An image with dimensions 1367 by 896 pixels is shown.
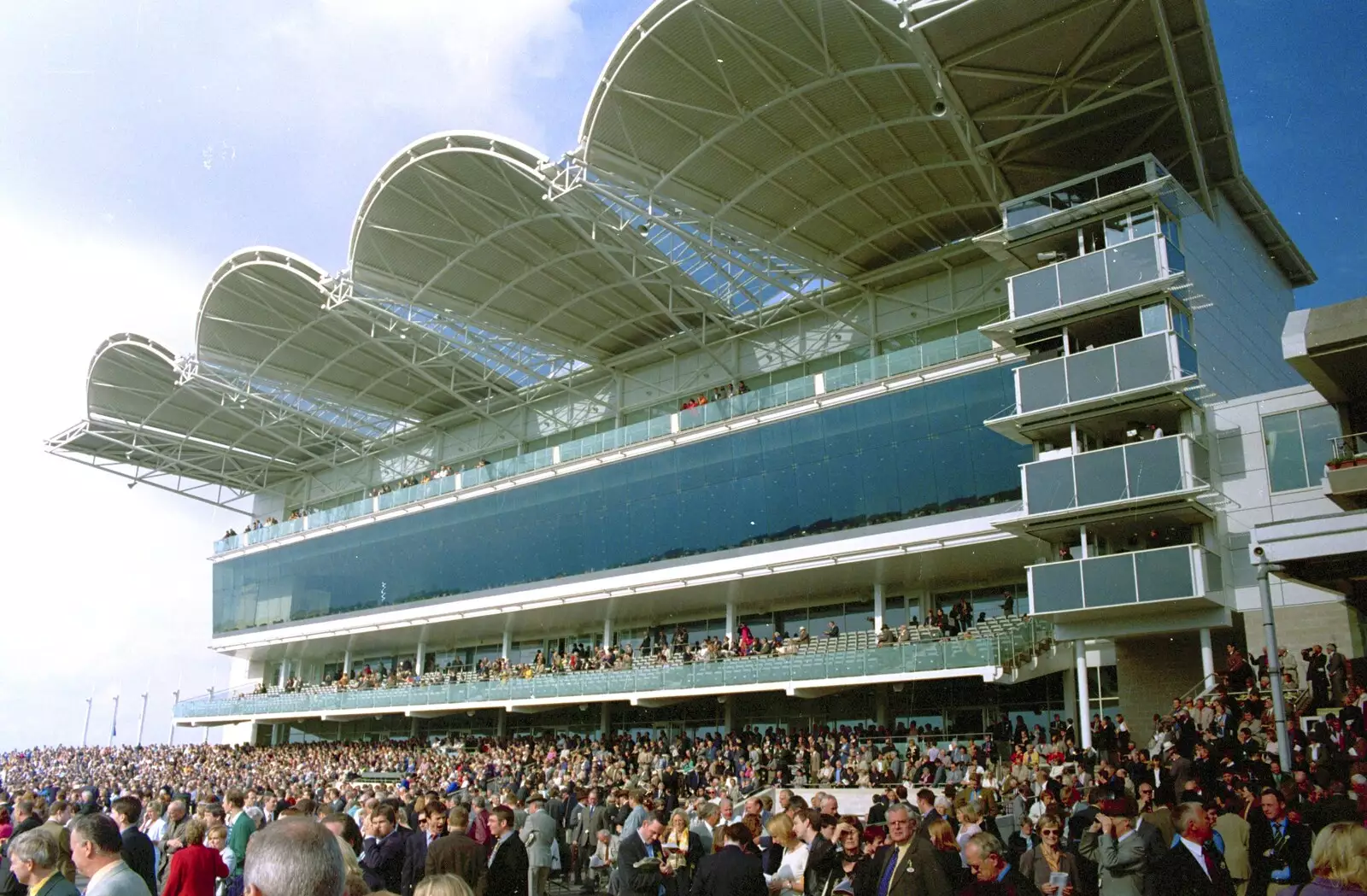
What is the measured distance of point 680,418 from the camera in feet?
120

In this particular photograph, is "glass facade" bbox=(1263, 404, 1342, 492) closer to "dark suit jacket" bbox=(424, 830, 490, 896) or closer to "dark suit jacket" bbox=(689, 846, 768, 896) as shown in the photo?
"dark suit jacket" bbox=(689, 846, 768, 896)

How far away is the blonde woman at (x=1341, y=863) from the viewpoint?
192 inches

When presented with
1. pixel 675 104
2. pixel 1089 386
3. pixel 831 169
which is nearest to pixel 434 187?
pixel 675 104

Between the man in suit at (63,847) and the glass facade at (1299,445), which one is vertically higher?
the glass facade at (1299,445)

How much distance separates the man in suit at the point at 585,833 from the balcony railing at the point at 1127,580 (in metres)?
11.1

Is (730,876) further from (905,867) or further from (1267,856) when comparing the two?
(1267,856)

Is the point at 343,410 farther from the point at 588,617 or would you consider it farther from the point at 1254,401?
the point at 1254,401

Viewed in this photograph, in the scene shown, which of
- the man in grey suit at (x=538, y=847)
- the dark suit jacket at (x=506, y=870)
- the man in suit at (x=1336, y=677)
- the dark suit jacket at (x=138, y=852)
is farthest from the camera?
the man in suit at (x=1336, y=677)

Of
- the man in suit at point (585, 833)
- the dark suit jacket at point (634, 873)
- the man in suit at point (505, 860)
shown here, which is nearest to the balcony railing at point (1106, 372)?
the man in suit at point (585, 833)

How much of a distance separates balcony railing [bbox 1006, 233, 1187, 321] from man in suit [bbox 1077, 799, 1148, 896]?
709 inches

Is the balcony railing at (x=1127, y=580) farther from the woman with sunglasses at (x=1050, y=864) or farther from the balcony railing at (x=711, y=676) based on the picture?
the woman with sunglasses at (x=1050, y=864)

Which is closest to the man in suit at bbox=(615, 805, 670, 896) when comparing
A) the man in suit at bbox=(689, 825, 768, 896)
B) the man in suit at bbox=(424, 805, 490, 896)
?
the man in suit at bbox=(424, 805, 490, 896)

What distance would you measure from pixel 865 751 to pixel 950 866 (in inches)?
663

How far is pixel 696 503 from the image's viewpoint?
35.6 meters
